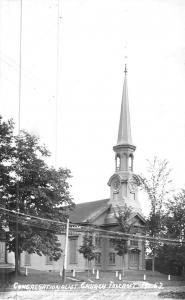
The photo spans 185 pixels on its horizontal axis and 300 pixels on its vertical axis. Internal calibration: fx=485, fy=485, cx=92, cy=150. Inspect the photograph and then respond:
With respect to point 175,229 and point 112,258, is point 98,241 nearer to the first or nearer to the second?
point 112,258

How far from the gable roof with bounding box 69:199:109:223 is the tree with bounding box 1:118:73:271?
14.4 meters

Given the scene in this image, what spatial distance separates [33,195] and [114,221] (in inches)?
706

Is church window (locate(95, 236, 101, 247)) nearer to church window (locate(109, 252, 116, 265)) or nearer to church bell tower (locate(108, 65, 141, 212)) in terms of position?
church window (locate(109, 252, 116, 265))

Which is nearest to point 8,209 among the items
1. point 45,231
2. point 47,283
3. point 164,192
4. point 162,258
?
point 45,231

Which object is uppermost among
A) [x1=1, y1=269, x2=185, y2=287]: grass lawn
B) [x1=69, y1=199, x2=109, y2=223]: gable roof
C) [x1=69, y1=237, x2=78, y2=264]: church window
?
[x1=69, y1=199, x2=109, y2=223]: gable roof

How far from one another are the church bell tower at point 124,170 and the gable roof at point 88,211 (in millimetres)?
1126

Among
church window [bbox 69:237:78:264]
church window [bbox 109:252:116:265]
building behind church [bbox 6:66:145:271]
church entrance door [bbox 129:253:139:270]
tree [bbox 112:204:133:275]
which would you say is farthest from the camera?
church entrance door [bbox 129:253:139:270]

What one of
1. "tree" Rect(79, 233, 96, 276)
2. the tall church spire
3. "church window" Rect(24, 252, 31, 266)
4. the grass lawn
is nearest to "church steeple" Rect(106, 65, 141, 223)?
the tall church spire

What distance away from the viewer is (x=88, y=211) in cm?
4612

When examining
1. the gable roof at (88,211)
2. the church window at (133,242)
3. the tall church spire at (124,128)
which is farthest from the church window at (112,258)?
the tall church spire at (124,128)

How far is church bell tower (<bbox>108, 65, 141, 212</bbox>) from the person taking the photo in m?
44.0

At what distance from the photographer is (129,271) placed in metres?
43.5

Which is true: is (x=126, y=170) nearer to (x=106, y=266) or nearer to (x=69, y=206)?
(x=106, y=266)

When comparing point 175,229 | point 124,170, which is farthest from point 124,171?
point 175,229
